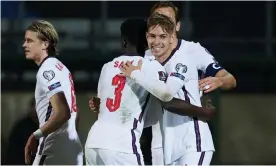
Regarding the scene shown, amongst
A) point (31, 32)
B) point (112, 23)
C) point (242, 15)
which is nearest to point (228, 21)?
point (242, 15)

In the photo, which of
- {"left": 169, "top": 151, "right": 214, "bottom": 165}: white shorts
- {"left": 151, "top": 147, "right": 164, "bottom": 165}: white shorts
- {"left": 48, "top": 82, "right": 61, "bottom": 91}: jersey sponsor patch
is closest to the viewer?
{"left": 169, "top": 151, "right": 214, "bottom": 165}: white shorts

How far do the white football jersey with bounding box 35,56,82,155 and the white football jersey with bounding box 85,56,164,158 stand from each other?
49 centimetres

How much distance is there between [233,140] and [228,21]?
133 centimetres

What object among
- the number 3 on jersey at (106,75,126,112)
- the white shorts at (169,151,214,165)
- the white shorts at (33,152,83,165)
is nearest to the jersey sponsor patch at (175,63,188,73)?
the number 3 on jersey at (106,75,126,112)

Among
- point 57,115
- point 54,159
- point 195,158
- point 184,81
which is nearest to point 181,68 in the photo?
point 184,81

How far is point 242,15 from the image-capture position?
906 cm

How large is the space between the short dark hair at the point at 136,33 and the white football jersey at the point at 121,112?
0.09m

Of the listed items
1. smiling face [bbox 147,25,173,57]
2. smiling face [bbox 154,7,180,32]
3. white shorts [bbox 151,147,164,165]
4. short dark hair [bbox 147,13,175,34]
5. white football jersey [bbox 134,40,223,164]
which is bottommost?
white shorts [bbox 151,147,164,165]

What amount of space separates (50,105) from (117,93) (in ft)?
2.18

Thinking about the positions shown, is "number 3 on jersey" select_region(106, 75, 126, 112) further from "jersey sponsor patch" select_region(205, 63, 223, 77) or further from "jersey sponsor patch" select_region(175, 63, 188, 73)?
"jersey sponsor patch" select_region(205, 63, 223, 77)

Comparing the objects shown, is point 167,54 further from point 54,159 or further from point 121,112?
point 54,159

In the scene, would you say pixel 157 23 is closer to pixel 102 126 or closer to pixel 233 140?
pixel 102 126

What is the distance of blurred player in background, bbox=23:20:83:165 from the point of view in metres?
4.96

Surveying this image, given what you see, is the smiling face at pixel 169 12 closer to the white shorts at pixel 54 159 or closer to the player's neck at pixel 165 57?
the player's neck at pixel 165 57
